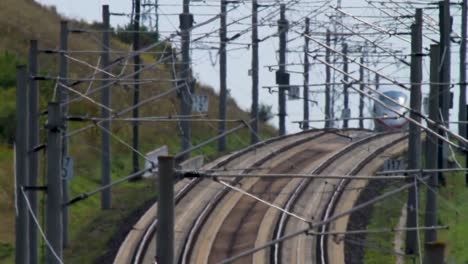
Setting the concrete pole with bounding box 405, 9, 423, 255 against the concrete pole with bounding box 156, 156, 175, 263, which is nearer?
the concrete pole with bounding box 156, 156, 175, 263

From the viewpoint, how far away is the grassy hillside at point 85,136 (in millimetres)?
38250

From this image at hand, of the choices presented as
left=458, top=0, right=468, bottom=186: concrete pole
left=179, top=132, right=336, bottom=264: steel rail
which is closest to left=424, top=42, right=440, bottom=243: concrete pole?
left=179, top=132, right=336, bottom=264: steel rail

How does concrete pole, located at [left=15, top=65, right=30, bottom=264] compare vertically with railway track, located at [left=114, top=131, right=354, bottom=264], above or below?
above

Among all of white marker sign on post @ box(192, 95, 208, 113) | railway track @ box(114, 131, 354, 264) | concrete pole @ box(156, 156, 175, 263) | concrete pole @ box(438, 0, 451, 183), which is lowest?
railway track @ box(114, 131, 354, 264)

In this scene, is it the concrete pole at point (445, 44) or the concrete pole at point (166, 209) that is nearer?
the concrete pole at point (166, 209)

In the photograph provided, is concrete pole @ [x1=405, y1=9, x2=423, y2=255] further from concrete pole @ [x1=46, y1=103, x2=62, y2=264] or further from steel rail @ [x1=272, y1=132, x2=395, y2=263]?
concrete pole @ [x1=46, y1=103, x2=62, y2=264]

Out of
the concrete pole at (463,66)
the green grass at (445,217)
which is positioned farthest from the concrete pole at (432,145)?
the concrete pole at (463,66)

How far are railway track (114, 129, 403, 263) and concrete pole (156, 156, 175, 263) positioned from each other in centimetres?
1163

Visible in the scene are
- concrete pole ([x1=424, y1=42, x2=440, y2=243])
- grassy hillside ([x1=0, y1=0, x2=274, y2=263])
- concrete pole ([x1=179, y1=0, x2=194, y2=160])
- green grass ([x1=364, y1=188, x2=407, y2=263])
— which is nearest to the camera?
concrete pole ([x1=424, y1=42, x2=440, y2=243])

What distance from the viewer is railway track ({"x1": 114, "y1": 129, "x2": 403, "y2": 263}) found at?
113ft

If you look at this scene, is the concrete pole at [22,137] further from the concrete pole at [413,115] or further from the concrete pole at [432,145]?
the concrete pole at [432,145]

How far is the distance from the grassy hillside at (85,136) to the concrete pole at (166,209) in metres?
16.9

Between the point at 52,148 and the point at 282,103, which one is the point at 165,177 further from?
the point at 282,103

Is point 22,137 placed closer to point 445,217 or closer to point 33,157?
point 33,157
